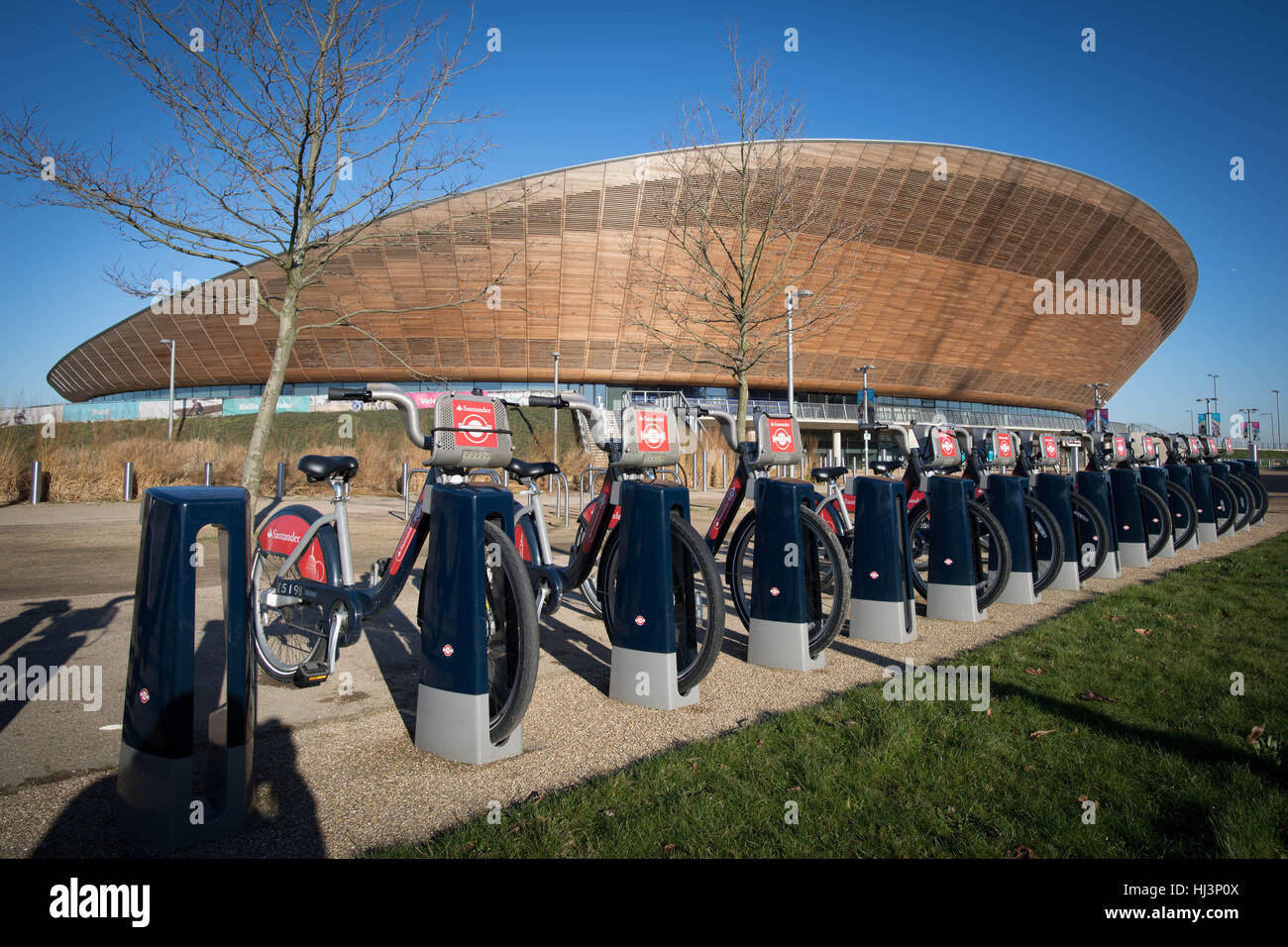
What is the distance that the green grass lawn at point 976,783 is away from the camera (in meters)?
2.38

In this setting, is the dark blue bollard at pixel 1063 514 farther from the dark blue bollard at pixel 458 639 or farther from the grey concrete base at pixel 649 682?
the dark blue bollard at pixel 458 639

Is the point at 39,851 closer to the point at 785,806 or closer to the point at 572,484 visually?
the point at 785,806

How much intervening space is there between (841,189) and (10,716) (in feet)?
134

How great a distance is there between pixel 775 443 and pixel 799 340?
34.2 metres

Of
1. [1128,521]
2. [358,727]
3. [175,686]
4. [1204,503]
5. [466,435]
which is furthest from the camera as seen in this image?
[1204,503]

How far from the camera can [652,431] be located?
4.67 metres

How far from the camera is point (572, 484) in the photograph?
2358 cm

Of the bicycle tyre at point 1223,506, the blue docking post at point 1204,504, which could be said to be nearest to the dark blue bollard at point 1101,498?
the blue docking post at point 1204,504

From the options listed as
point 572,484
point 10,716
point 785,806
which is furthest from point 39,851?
point 572,484

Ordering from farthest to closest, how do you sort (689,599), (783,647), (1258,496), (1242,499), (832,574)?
(1258,496) → (1242,499) → (832,574) → (783,647) → (689,599)

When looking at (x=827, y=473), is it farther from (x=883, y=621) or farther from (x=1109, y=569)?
(x=1109, y=569)

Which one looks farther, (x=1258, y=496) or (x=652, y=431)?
(x=1258, y=496)

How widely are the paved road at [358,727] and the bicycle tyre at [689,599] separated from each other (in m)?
0.23

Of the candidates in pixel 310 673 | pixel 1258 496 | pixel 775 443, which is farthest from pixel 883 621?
pixel 1258 496
